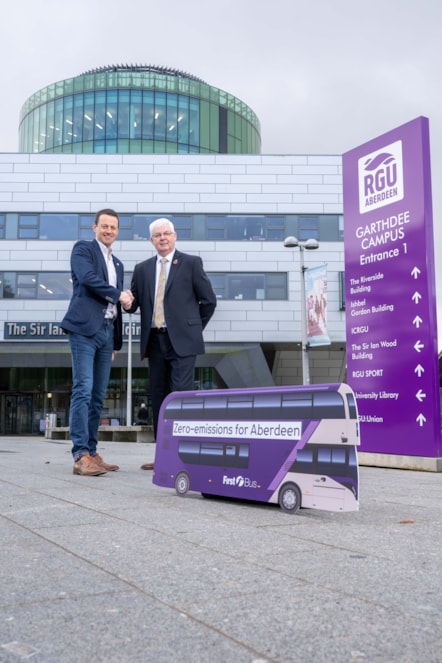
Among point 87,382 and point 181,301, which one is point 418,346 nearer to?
point 181,301

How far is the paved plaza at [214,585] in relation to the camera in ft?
5.63

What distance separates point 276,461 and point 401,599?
1805mm

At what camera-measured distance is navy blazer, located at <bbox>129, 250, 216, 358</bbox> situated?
5.84m

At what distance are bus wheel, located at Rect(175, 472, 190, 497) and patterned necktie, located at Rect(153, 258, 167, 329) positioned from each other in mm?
1749

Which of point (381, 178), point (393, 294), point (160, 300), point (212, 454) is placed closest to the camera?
point (212, 454)

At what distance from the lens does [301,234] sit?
115 feet

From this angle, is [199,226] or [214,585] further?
[199,226]

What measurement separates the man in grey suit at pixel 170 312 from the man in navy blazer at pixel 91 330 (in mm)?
245

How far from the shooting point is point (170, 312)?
19.2 ft

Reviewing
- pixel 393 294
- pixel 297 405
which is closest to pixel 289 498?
pixel 297 405

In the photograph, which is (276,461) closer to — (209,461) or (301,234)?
(209,461)

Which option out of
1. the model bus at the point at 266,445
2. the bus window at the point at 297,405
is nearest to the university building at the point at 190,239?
the model bus at the point at 266,445

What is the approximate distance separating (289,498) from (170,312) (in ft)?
8.01

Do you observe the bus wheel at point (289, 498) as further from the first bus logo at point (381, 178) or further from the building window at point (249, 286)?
the building window at point (249, 286)
